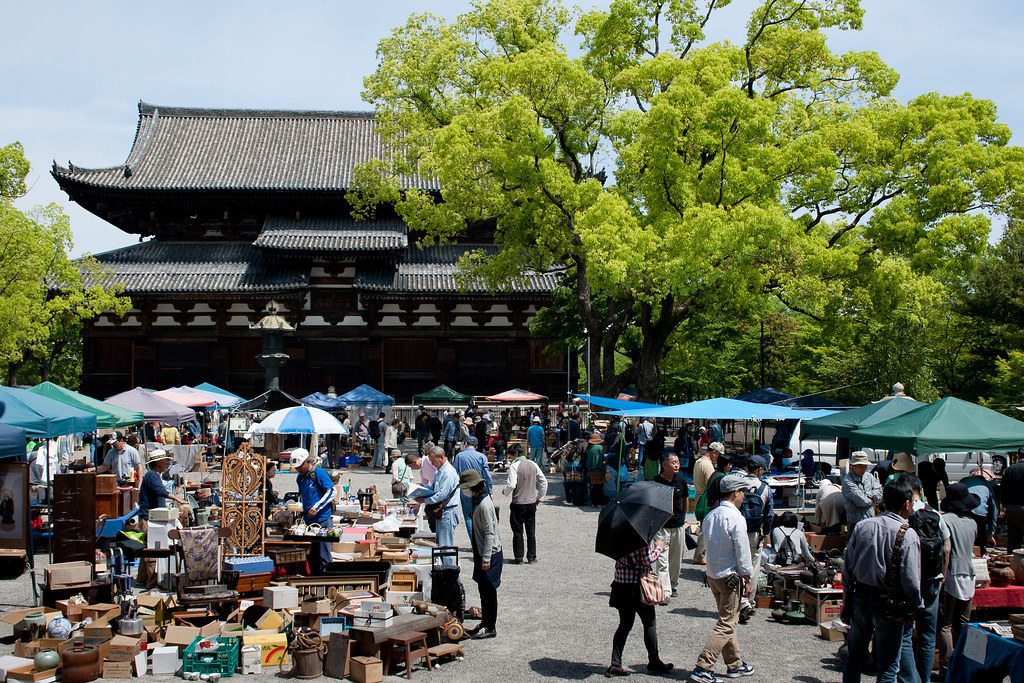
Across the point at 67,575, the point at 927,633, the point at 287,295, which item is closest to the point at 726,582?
the point at 927,633

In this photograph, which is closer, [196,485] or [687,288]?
[196,485]

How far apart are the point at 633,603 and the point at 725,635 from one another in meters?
0.74

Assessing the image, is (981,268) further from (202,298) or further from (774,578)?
(202,298)

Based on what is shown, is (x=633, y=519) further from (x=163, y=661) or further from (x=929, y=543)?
(x=163, y=661)

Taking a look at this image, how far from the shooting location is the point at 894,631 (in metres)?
5.72

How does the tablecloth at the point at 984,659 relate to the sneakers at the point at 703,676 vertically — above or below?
above

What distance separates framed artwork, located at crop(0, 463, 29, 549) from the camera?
8.71 metres

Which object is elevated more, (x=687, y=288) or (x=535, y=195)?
(x=535, y=195)

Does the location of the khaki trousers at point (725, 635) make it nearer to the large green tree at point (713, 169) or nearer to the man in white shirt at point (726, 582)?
the man in white shirt at point (726, 582)

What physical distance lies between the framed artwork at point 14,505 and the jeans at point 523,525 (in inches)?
219

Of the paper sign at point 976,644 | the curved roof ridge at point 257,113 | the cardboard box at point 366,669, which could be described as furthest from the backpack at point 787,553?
the curved roof ridge at point 257,113

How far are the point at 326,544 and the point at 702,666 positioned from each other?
4757mm

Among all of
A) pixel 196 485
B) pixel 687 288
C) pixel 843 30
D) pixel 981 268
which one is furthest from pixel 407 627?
pixel 843 30

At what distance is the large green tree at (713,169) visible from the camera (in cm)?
1934
